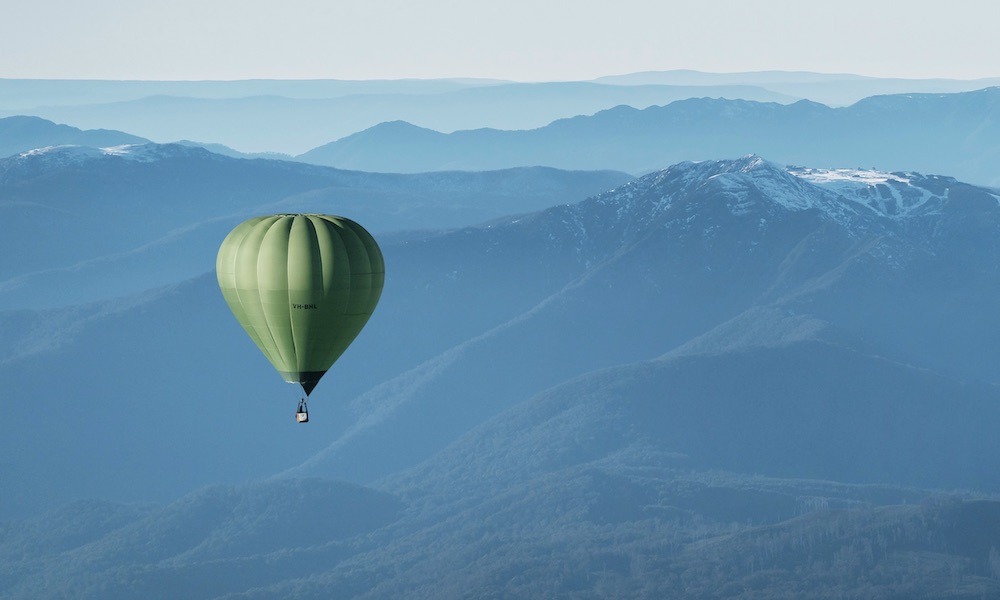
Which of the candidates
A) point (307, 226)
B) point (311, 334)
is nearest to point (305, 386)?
point (311, 334)

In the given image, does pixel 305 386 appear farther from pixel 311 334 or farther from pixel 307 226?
pixel 307 226

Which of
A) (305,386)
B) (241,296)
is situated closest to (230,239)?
(241,296)

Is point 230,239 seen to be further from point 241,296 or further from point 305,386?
point 305,386

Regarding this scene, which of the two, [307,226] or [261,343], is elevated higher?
[307,226]

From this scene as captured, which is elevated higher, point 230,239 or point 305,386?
point 230,239
